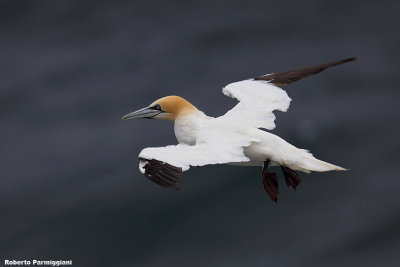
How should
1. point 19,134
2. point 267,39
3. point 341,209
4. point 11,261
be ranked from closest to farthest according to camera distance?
point 11,261, point 341,209, point 19,134, point 267,39

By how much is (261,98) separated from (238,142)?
1887 mm

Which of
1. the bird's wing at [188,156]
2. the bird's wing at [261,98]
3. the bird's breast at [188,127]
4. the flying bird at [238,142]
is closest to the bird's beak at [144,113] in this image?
the flying bird at [238,142]

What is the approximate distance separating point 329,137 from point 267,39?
10.3ft

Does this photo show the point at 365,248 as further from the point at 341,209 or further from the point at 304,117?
the point at 304,117

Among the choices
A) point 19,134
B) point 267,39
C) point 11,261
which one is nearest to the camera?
→ point 11,261

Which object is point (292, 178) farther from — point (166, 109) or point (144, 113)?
point (144, 113)

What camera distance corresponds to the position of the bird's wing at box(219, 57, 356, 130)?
501 inches

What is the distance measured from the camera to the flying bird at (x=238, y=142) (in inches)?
428

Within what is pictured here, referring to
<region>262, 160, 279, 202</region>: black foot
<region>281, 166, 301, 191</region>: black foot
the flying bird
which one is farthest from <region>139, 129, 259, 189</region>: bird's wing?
<region>281, 166, 301, 191</region>: black foot

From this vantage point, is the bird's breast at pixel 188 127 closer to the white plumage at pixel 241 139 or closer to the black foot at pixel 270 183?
the white plumage at pixel 241 139

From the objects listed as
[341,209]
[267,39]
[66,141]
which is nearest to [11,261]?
[66,141]

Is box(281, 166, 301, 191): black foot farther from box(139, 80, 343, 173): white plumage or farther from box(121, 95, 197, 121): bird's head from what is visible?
box(121, 95, 197, 121): bird's head

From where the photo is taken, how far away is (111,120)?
1834cm

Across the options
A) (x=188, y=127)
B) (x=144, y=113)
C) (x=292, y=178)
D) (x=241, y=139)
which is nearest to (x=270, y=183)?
(x=292, y=178)
